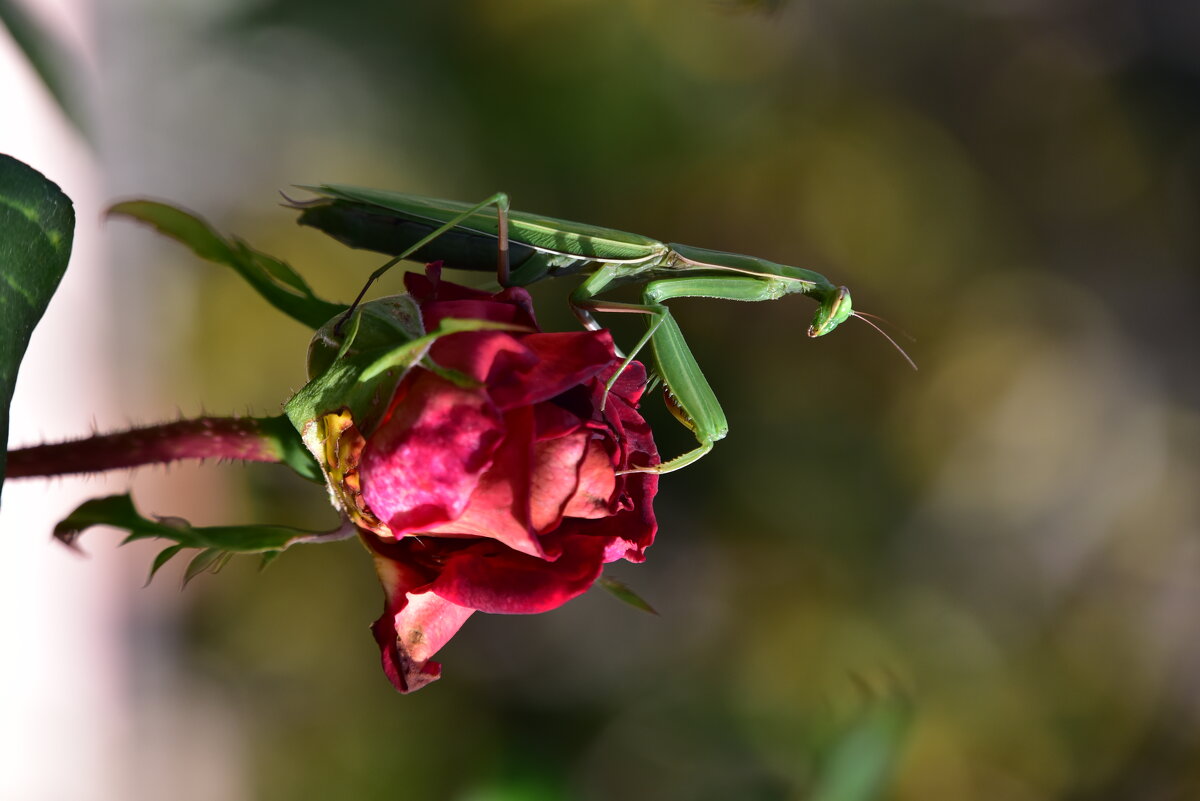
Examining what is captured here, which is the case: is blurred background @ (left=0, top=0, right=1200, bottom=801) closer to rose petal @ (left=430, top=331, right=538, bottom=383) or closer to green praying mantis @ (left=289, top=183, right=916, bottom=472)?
green praying mantis @ (left=289, top=183, right=916, bottom=472)

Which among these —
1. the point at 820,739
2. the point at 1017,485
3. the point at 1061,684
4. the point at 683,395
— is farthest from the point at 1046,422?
the point at 683,395

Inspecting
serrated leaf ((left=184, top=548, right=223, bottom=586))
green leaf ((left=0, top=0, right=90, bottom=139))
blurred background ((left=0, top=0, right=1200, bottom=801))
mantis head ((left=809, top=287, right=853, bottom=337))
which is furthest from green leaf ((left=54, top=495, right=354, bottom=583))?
blurred background ((left=0, top=0, right=1200, bottom=801))

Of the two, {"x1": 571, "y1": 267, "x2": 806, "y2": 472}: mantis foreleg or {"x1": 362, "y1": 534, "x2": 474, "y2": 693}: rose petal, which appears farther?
{"x1": 571, "y1": 267, "x2": 806, "y2": 472}: mantis foreleg

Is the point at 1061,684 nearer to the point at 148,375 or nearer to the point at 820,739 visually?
the point at 820,739

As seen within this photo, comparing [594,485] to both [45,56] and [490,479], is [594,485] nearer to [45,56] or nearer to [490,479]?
[490,479]

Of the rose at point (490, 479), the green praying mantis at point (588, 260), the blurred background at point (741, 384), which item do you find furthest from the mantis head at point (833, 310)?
the blurred background at point (741, 384)
